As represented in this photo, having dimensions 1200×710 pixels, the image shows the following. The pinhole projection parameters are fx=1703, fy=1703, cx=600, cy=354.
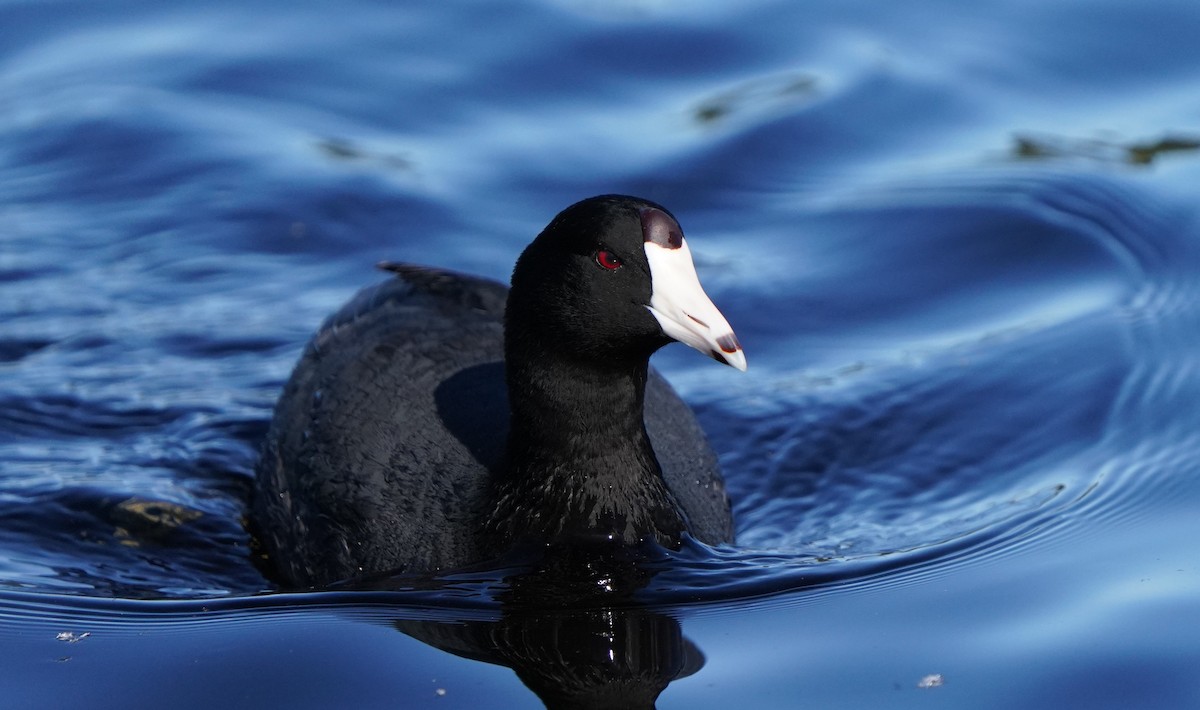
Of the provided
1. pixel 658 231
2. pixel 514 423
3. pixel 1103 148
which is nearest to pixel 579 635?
pixel 514 423

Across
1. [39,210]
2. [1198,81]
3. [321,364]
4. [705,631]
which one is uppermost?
[1198,81]

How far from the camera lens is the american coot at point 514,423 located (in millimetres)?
5180

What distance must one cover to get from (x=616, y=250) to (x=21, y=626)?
2219 mm

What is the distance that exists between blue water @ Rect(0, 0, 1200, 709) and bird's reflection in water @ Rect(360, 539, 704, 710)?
0.02 m

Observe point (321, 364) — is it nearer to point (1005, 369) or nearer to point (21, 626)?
point (21, 626)

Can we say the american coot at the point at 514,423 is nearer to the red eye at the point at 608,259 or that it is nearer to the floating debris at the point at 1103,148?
the red eye at the point at 608,259

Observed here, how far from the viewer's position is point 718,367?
8.05 m

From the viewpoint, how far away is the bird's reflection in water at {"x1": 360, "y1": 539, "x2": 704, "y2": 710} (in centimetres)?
488

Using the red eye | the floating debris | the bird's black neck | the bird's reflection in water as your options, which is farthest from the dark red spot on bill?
the floating debris

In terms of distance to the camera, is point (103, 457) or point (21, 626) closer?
point (21, 626)

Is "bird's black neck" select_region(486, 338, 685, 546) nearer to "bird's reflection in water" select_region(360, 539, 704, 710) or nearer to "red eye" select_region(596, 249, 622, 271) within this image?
"bird's reflection in water" select_region(360, 539, 704, 710)

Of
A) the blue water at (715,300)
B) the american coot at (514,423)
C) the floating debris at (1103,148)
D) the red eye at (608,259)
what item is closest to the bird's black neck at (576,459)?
the american coot at (514,423)

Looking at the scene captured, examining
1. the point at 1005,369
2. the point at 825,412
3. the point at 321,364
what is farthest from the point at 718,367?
the point at 321,364

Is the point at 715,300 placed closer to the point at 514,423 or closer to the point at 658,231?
the point at 514,423
